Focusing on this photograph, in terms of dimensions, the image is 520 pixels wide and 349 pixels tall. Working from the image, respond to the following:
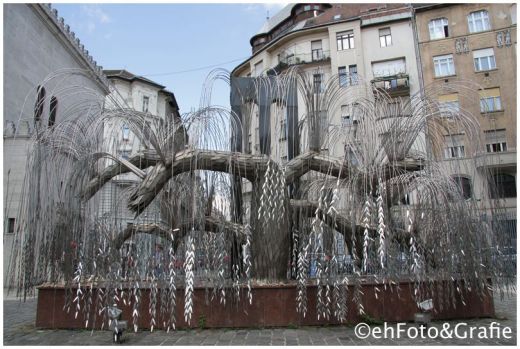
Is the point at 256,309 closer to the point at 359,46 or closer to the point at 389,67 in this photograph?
the point at 389,67

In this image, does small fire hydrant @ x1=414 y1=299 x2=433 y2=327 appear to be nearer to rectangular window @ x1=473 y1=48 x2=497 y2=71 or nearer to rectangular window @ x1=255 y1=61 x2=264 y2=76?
rectangular window @ x1=473 y1=48 x2=497 y2=71

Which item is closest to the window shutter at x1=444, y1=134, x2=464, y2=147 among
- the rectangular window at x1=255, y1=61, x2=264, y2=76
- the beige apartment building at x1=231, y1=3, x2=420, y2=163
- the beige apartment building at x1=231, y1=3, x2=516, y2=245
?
the beige apartment building at x1=231, y1=3, x2=516, y2=245

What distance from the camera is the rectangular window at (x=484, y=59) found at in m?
24.9

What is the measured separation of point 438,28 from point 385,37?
351 centimetres

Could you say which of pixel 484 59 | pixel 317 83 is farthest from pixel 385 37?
pixel 317 83

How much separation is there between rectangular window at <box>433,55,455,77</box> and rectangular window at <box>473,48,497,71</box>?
1398 millimetres

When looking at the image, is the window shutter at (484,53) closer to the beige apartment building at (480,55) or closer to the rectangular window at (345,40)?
the beige apartment building at (480,55)

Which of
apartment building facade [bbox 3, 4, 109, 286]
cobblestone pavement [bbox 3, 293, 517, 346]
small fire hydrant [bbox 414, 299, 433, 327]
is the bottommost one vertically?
cobblestone pavement [bbox 3, 293, 517, 346]

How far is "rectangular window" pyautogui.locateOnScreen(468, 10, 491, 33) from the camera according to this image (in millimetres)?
25506

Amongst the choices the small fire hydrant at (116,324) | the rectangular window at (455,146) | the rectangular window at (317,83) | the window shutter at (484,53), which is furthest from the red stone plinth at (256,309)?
the window shutter at (484,53)

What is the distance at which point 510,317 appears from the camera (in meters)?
7.86

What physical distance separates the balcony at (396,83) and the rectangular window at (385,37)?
10.2 feet

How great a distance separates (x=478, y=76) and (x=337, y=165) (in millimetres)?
22313

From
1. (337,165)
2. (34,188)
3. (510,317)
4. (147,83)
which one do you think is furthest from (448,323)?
(147,83)
